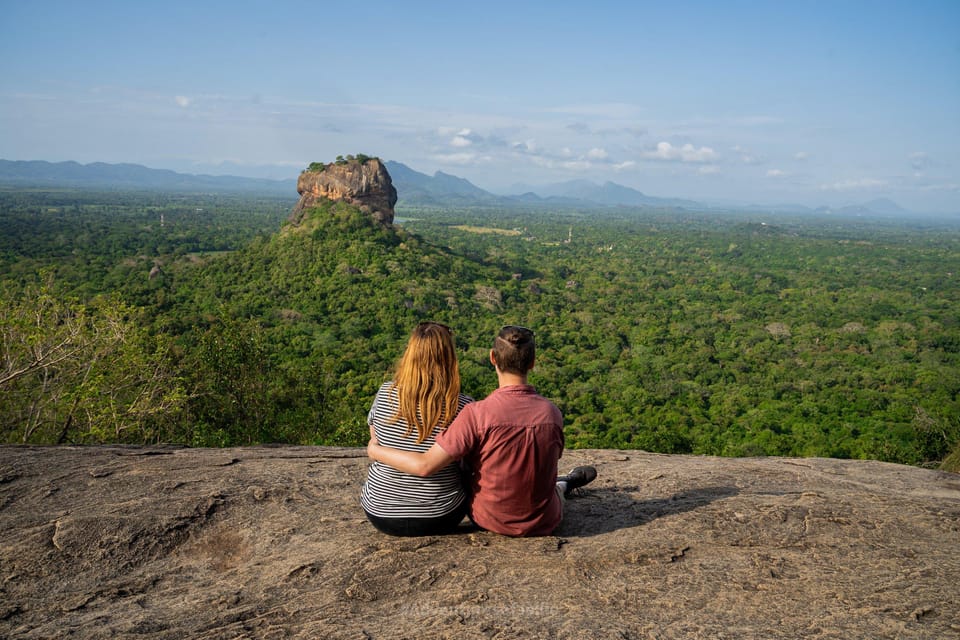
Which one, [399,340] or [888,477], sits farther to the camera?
[399,340]

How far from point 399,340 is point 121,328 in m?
24.6

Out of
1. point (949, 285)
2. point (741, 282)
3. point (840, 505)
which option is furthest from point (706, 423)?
point (949, 285)

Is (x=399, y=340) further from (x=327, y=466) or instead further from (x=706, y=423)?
(x=327, y=466)

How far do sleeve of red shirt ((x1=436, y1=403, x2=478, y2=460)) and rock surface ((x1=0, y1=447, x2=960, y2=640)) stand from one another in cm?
72

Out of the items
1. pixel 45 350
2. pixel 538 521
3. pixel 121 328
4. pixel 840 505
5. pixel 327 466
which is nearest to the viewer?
pixel 538 521

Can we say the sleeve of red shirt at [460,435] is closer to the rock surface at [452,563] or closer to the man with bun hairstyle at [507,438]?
the man with bun hairstyle at [507,438]

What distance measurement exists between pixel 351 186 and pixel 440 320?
623 inches

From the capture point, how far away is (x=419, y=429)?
368 centimetres

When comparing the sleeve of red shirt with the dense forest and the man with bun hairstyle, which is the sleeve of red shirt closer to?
the man with bun hairstyle

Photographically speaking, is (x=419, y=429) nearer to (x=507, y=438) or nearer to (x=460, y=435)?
(x=460, y=435)

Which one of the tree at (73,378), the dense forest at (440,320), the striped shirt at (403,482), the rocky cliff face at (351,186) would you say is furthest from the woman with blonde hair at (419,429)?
the rocky cliff face at (351,186)

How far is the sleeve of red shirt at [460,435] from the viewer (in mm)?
3568

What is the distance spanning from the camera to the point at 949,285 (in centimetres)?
7200

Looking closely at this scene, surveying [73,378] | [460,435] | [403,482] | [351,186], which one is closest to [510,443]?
[460,435]
